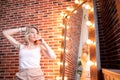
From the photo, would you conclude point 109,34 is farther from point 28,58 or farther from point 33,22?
point 33,22

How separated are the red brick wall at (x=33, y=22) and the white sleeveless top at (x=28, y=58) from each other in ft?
3.26

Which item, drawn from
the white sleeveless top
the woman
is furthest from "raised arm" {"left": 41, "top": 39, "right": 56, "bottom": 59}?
the white sleeveless top

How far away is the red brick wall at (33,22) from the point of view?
342 centimetres

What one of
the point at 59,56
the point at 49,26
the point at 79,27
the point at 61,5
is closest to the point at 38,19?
the point at 49,26

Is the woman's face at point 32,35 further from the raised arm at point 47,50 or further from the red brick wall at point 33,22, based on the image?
the red brick wall at point 33,22

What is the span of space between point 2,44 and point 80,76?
84.0 inches

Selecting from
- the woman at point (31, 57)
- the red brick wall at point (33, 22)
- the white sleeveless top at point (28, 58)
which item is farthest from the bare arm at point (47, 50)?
the red brick wall at point (33, 22)

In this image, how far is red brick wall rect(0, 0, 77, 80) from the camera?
11.2 ft

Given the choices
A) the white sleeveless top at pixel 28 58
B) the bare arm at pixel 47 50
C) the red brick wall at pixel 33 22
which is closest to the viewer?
the white sleeveless top at pixel 28 58

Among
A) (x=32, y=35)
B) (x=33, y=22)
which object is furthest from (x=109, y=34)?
(x=33, y=22)

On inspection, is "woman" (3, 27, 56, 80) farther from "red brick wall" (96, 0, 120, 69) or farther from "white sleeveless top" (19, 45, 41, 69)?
"red brick wall" (96, 0, 120, 69)

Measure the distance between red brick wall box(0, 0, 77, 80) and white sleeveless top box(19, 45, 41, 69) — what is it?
3.26 ft

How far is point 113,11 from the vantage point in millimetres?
2287

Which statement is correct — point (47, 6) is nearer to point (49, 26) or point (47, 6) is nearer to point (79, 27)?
point (49, 26)
